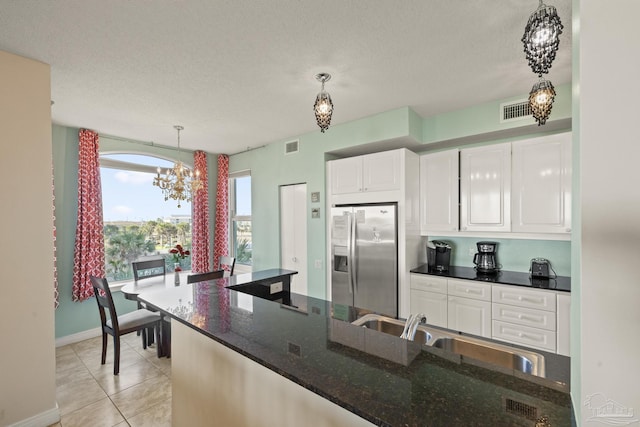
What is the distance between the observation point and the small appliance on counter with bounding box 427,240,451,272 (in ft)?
10.8

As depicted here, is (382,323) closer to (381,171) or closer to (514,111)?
(381,171)

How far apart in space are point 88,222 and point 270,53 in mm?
3316

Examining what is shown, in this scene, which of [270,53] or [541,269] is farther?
[541,269]

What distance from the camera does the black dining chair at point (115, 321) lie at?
2820mm

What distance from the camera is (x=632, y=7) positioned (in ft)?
1.59

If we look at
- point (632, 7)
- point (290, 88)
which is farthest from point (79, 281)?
point (632, 7)

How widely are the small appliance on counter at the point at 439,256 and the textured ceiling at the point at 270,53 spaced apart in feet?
4.94

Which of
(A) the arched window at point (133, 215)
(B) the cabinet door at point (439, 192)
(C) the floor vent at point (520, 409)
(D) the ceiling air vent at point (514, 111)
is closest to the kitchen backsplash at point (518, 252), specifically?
(B) the cabinet door at point (439, 192)

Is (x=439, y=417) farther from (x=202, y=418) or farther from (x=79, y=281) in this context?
(x=79, y=281)

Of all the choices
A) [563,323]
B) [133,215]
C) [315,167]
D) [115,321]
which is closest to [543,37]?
[563,323]

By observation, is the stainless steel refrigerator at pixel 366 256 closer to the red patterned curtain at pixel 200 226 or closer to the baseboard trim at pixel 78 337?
the red patterned curtain at pixel 200 226

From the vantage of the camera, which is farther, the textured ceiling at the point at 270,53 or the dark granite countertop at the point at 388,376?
the textured ceiling at the point at 270,53

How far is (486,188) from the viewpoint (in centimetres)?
301

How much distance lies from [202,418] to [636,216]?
1763 millimetres
